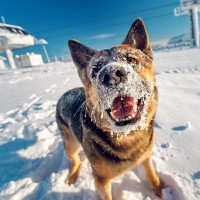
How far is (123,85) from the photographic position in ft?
5.92

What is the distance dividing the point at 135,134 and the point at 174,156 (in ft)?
3.55

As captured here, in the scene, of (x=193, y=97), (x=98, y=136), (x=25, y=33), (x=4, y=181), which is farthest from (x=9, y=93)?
(x=25, y=33)

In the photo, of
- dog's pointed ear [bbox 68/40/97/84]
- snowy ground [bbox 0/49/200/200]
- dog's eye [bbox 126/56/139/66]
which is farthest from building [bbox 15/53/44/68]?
dog's eye [bbox 126/56/139/66]

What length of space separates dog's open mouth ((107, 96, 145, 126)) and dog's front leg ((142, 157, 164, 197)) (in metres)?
1.01

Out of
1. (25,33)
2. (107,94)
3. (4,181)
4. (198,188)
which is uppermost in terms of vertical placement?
(25,33)

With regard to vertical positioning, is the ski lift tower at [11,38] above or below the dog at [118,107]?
above

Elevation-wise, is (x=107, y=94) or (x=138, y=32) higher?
(x=138, y=32)

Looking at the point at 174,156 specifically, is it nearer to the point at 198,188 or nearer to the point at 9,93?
the point at 198,188

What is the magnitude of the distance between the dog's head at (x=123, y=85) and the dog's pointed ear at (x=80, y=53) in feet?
0.94

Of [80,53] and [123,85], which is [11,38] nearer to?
[80,53]

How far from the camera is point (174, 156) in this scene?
3.02 meters

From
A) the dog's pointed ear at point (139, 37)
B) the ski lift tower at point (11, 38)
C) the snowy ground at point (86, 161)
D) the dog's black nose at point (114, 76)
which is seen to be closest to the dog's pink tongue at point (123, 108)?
the dog's black nose at point (114, 76)

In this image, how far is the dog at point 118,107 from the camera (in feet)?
6.20

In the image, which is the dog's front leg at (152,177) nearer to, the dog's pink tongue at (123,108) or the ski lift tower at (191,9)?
the dog's pink tongue at (123,108)
